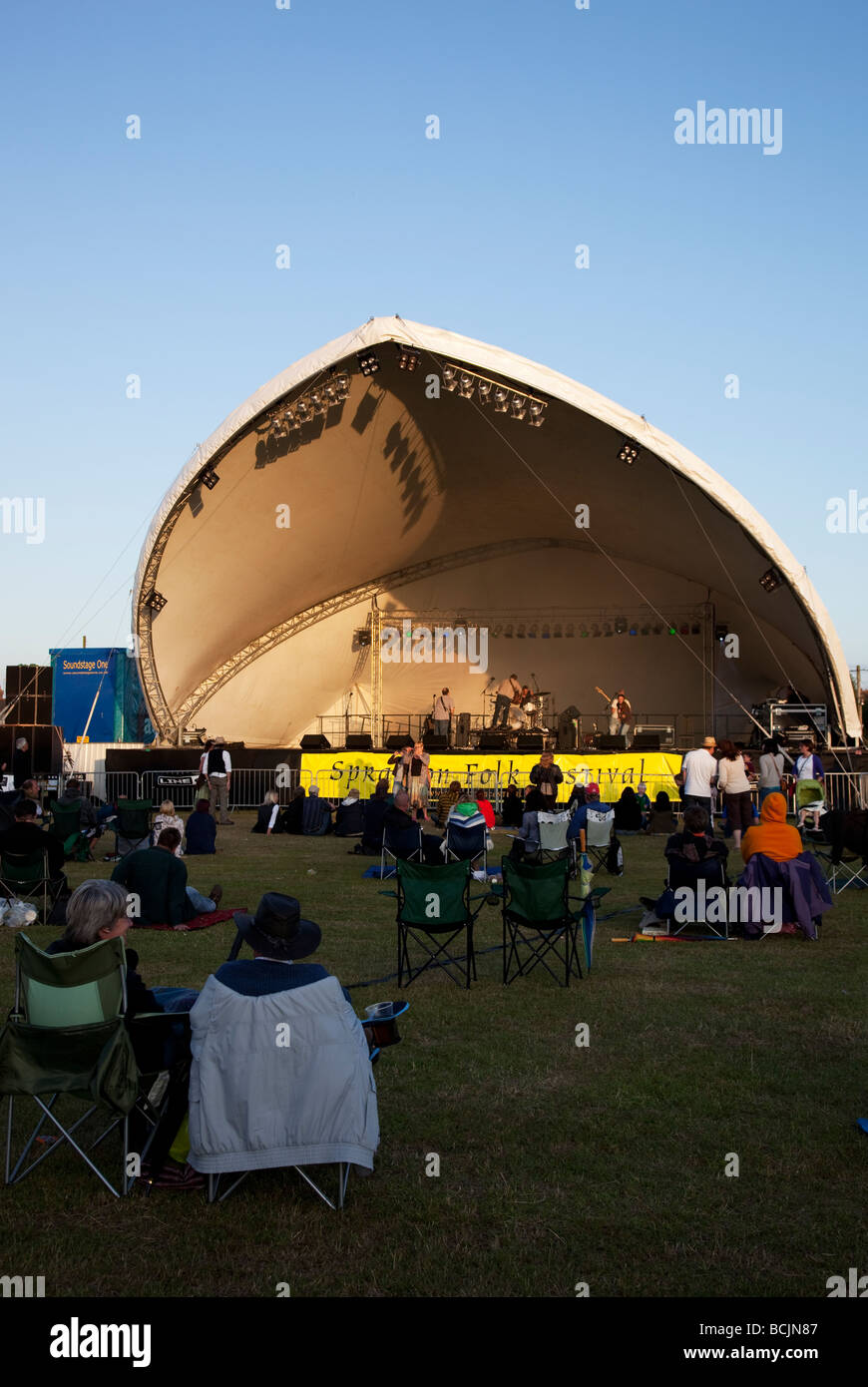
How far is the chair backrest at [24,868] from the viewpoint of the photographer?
29.3 ft

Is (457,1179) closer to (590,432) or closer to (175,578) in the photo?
(590,432)

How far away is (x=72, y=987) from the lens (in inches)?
160

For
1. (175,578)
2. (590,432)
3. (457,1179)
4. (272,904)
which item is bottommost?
(457,1179)

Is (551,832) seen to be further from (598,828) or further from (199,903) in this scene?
(199,903)

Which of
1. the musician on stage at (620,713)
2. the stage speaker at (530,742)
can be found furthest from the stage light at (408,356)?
the musician on stage at (620,713)

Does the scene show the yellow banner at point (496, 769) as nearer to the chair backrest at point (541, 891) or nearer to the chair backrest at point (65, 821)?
the chair backrest at point (65, 821)

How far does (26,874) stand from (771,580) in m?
16.0

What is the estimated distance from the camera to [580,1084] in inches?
195

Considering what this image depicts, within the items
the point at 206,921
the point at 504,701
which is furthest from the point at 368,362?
the point at 206,921

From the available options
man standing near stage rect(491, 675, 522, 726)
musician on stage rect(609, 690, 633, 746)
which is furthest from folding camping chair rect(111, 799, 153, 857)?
man standing near stage rect(491, 675, 522, 726)

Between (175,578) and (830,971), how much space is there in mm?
18262

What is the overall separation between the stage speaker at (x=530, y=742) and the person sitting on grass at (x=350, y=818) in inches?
246

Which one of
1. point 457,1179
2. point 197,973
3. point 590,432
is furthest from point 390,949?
point 590,432
